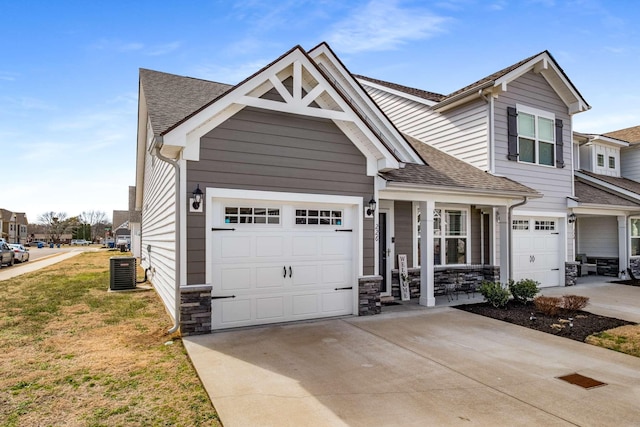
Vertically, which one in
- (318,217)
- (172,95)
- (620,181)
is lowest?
(318,217)

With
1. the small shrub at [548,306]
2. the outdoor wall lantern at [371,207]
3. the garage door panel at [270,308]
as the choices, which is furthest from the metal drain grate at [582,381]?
the garage door panel at [270,308]

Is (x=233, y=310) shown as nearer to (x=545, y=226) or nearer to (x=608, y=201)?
(x=545, y=226)

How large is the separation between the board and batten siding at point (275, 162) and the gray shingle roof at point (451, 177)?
0.98 metres

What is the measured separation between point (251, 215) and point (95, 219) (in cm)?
10258

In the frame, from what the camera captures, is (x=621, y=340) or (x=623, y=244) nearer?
(x=621, y=340)

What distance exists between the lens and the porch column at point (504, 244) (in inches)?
400

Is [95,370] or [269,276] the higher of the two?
[269,276]

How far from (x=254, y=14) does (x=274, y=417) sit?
7981 millimetres

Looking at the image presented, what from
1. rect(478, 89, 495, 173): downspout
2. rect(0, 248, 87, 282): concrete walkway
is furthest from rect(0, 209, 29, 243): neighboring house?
rect(478, 89, 495, 173): downspout

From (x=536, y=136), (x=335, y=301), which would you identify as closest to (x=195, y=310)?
(x=335, y=301)

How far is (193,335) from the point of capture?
6121mm

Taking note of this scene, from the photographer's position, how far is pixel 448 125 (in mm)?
12156

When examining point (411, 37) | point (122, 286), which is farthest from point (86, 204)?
point (411, 37)

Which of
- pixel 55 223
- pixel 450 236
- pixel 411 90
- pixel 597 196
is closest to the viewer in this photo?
pixel 450 236
